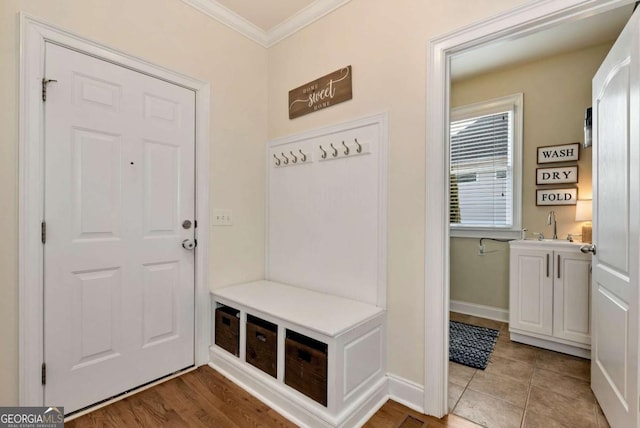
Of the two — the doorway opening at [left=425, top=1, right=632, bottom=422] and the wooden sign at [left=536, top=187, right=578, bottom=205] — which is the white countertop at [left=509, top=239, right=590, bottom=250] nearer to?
the wooden sign at [left=536, top=187, right=578, bottom=205]

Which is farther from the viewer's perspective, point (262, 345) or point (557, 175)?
point (557, 175)

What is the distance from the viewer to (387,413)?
Result: 5.70 ft

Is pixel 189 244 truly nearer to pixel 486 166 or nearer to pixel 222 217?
pixel 222 217

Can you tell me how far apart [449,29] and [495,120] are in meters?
2.04

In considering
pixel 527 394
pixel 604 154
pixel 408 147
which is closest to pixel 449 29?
pixel 408 147

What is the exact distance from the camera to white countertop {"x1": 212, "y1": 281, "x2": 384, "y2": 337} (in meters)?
1.67

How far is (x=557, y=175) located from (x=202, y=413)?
3.55 m

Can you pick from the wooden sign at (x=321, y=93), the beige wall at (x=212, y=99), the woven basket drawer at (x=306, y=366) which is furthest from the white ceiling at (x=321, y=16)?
the woven basket drawer at (x=306, y=366)

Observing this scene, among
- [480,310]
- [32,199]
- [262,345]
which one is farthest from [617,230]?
[32,199]

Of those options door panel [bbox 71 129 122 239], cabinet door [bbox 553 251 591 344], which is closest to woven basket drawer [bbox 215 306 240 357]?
door panel [bbox 71 129 122 239]

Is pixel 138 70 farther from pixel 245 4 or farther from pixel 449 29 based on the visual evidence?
pixel 449 29

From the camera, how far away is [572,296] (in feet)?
8.12

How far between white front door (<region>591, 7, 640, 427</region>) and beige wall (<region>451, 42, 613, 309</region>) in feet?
3.85

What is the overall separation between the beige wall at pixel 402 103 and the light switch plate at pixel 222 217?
116 cm
